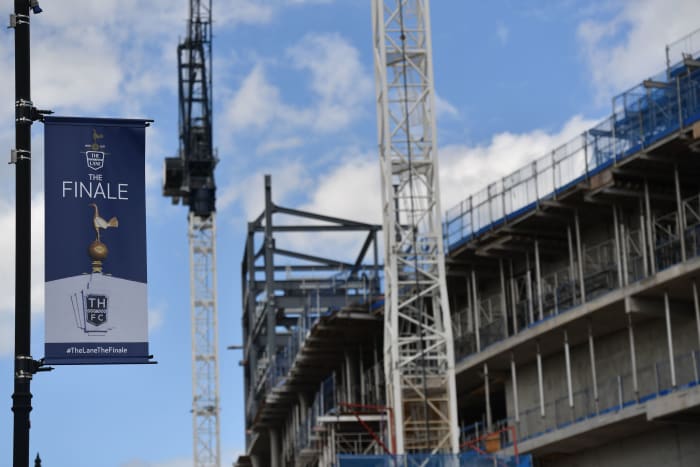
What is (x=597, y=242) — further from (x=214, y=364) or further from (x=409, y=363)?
(x=214, y=364)

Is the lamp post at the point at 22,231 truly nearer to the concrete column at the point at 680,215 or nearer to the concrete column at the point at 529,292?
the concrete column at the point at 680,215

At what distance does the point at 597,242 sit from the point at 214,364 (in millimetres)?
78502

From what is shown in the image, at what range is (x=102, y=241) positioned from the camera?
1580 cm

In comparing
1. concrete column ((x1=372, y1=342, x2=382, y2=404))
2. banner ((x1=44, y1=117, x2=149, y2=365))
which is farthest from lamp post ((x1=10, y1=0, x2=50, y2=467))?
concrete column ((x1=372, y1=342, x2=382, y2=404))

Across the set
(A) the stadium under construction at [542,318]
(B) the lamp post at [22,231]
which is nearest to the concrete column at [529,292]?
(A) the stadium under construction at [542,318]

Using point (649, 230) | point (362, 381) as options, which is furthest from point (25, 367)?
point (362, 381)

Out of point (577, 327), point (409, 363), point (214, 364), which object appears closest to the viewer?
point (577, 327)

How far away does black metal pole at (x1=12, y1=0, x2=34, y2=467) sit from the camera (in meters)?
14.6

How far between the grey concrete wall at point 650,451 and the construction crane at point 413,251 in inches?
214

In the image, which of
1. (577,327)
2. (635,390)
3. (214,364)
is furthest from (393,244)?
(214,364)

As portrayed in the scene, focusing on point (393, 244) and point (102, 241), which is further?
point (393, 244)

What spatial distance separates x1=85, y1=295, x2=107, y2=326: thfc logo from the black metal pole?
1018 mm

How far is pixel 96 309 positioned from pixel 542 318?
134ft

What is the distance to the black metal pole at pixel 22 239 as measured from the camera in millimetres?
14609
